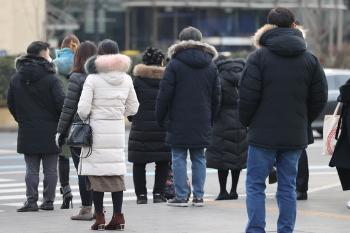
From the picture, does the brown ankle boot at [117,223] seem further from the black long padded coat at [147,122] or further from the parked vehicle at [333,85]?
the parked vehicle at [333,85]

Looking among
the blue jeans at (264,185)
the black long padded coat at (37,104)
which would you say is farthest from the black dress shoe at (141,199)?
the blue jeans at (264,185)

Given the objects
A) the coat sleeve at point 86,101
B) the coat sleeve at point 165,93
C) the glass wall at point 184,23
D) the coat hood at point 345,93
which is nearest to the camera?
the coat sleeve at point 86,101

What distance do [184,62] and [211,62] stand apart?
362 millimetres

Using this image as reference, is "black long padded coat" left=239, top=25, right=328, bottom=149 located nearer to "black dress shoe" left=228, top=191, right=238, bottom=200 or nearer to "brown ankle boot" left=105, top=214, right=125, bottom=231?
"brown ankle boot" left=105, top=214, right=125, bottom=231

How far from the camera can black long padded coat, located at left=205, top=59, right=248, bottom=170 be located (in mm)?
13438

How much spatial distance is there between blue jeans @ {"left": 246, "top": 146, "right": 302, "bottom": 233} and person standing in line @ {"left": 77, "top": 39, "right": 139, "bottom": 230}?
163 cm

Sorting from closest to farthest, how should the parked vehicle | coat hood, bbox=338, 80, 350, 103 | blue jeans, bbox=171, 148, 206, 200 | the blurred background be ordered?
coat hood, bbox=338, 80, 350, 103
blue jeans, bbox=171, 148, 206, 200
the parked vehicle
the blurred background

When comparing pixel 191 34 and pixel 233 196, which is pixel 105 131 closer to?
pixel 191 34

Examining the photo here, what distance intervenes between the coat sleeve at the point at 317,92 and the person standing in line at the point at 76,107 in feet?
8.30

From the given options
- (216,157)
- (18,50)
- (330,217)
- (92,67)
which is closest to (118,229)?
(92,67)

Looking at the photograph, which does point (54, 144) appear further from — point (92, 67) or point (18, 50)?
point (18, 50)

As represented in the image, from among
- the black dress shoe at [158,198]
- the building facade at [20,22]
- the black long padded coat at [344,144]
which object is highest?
the black long padded coat at [344,144]

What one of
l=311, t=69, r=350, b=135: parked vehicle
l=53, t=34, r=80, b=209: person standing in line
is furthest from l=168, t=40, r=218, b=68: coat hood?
l=311, t=69, r=350, b=135: parked vehicle

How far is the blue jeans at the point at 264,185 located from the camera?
934 centimetres
